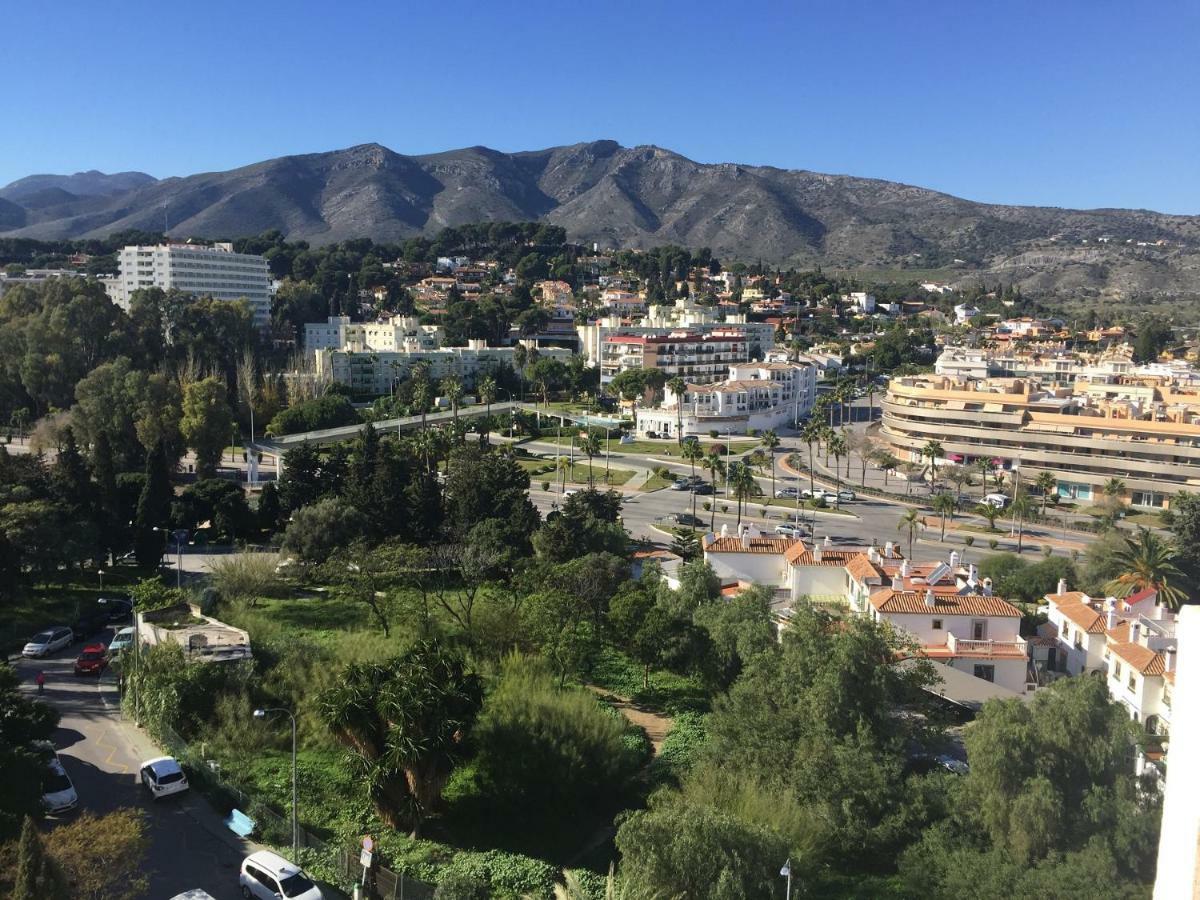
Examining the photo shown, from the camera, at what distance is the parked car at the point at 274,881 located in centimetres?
1616

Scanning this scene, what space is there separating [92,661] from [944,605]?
84.1 feet

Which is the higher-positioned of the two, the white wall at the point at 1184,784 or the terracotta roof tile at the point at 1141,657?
the white wall at the point at 1184,784

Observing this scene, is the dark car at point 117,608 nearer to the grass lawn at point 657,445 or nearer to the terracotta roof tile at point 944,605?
the terracotta roof tile at point 944,605

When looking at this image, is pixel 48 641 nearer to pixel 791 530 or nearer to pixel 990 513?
pixel 791 530

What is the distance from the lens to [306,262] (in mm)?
133500

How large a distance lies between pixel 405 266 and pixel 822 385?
7794 centimetres

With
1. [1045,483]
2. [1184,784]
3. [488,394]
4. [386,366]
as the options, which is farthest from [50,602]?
[386,366]

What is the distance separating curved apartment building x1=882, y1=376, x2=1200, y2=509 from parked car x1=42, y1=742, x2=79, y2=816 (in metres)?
59.7

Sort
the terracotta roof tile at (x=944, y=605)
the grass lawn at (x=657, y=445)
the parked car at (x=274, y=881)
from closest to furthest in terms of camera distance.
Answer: the parked car at (x=274, y=881), the terracotta roof tile at (x=944, y=605), the grass lawn at (x=657, y=445)

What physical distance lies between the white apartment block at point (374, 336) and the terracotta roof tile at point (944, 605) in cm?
7154

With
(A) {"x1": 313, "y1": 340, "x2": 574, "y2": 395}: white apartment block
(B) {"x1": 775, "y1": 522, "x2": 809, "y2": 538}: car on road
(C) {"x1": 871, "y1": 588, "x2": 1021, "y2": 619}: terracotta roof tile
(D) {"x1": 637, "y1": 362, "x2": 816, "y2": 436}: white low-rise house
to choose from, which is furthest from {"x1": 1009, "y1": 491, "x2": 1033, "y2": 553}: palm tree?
(A) {"x1": 313, "y1": 340, "x2": 574, "y2": 395}: white apartment block

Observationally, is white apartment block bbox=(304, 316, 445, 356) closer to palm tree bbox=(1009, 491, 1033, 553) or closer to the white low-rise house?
the white low-rise house

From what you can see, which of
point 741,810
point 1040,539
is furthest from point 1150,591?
point 741,810

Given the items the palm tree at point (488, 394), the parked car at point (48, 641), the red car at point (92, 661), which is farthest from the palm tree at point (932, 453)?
the parked car at point (48, 641)
